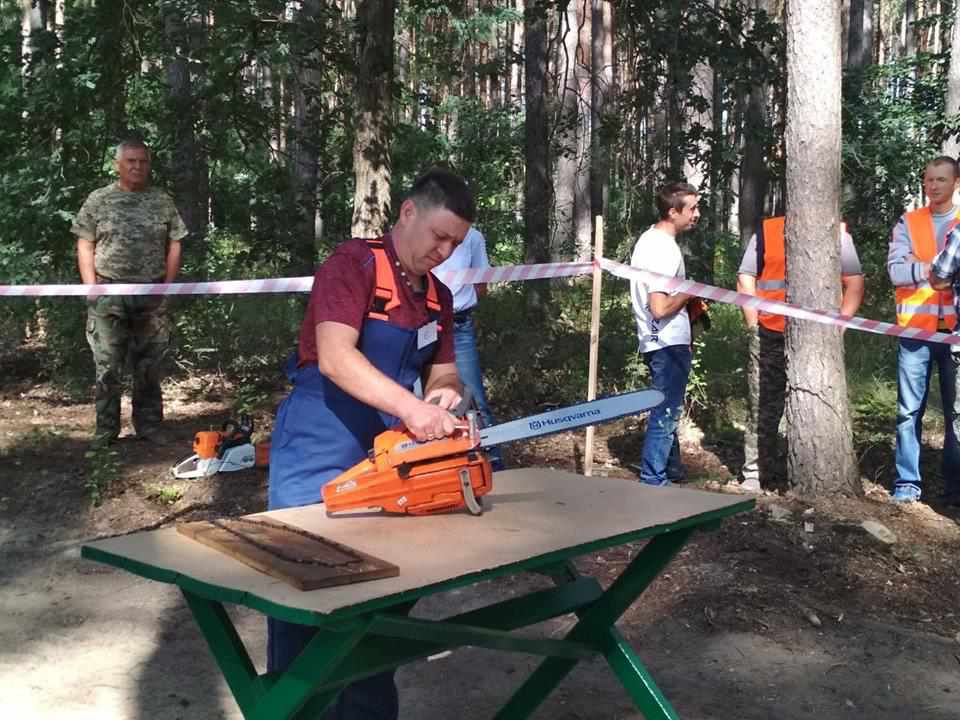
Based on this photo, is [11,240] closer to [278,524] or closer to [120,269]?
[120,269]

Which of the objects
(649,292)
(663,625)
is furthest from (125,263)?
(663,625)

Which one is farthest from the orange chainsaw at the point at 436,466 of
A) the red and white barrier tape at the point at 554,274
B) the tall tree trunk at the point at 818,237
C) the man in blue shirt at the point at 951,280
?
the man in blue shirt at the point at 951,280

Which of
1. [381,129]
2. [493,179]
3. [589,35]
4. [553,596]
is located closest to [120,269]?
[381,129]

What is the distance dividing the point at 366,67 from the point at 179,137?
10.2 feet

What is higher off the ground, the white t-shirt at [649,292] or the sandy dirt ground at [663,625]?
the white t-shirt at [649,292]

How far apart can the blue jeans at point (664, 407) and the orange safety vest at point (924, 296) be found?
1.36m

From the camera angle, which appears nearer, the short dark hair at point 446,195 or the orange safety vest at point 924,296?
the short dark hair at point 446,195

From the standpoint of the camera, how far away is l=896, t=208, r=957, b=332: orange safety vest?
6.36 meters

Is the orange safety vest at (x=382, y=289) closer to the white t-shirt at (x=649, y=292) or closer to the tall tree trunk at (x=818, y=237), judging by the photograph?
the white t-shirt at (x=649, y=292)

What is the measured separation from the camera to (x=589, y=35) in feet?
90.8

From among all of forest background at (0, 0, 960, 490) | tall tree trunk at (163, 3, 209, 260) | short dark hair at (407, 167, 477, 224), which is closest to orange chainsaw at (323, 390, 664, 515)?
short dark hair at (407, 167, 477, 224)

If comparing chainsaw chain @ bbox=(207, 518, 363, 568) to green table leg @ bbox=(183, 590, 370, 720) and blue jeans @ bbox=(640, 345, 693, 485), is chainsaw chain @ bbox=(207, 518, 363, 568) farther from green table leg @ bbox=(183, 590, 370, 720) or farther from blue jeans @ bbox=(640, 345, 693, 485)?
blue jeans @ bbox=(640, 345, 693, 485)

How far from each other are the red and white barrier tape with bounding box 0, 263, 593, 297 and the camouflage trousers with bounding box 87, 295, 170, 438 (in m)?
0.32

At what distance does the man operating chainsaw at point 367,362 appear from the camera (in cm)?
285
